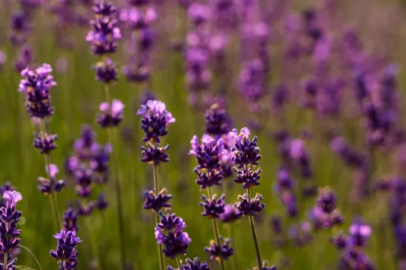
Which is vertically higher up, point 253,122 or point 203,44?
point 203,44

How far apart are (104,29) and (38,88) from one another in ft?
1.83

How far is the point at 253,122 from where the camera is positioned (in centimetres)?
549

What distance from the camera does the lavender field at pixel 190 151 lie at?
108 inches

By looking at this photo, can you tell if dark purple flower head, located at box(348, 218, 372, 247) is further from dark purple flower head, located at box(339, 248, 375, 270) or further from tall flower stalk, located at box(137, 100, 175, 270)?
tall flower stalk, located at box(137, 100, 175, 270)

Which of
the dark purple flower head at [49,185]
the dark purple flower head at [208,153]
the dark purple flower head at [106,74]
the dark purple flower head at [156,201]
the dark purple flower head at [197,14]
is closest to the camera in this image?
the dark purple flower head at [208,153]

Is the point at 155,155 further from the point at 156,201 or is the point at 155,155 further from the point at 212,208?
the point at 212,208

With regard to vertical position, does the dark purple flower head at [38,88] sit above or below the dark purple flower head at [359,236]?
above

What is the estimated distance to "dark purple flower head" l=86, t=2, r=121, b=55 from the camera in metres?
3.10

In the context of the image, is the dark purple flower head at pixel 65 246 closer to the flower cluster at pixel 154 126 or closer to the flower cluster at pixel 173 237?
the flower cluster at pixel 173 237

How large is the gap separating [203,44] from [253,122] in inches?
33.9

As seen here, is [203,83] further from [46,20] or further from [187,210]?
[46,20]

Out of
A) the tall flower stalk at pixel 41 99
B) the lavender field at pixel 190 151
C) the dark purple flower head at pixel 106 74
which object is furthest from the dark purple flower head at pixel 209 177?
the dark purple flower head at pixel 106 74

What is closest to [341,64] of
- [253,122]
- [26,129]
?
[253,122]

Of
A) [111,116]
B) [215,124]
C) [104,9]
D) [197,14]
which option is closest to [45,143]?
[111,116]
